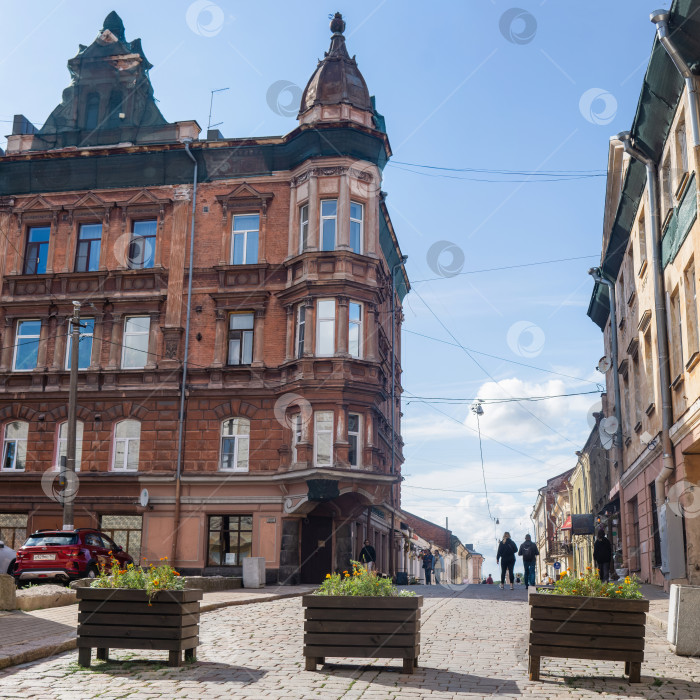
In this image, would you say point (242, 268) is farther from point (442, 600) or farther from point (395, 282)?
point (442, 600)

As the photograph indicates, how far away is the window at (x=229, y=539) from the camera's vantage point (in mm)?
29812

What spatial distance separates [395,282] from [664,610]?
2753cm

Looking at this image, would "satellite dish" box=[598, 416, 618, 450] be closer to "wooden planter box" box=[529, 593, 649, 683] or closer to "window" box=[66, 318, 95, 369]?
"window" box=[66, 318, 95, 369]

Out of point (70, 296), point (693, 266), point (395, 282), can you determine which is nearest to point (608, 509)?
point (395, 282)

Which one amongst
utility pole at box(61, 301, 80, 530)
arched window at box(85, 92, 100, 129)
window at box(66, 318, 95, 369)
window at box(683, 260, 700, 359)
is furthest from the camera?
arched window at box(85, 92, 100, 129)

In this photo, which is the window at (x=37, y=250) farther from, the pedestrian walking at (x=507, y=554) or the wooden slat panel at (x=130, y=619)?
the wooden slat panel at (x=130, y=619)

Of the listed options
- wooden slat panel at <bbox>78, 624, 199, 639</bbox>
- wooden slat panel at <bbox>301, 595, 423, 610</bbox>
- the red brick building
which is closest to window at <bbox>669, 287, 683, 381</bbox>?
wooden slat panel at <bbox>301, 595, 423, 610</bbox>

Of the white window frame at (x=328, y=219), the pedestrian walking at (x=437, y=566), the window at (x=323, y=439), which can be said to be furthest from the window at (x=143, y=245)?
the pedestrian walking at (x=437, y=566)

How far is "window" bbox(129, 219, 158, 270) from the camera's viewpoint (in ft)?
107

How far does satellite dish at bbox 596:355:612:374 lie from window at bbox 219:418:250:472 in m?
13.3

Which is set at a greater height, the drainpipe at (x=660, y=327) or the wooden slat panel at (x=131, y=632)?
the drainpipe at (x=660, y=327)

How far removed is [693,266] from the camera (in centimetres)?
1709

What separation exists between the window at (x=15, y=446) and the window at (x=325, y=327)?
11092 millimetres

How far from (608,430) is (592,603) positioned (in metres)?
21.1
